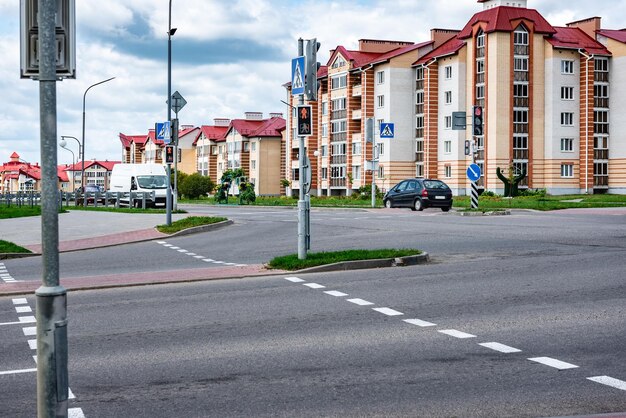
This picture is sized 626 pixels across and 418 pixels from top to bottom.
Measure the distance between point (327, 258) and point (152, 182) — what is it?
123 feet

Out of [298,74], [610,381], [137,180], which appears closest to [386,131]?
[137,180]

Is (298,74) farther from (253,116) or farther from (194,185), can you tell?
(253,116)

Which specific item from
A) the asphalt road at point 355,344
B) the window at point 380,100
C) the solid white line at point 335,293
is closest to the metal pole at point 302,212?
the asphalt road at point 355,344

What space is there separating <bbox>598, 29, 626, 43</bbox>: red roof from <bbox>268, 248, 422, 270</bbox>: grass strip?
62.9m

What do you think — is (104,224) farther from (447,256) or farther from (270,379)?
(270,379)

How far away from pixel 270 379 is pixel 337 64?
279ft

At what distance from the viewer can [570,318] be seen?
31.2ft

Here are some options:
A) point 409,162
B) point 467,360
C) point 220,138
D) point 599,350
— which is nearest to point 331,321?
point 467,360

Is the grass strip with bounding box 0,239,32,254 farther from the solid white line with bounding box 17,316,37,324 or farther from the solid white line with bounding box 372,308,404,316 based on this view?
the solid white line with bounding box 372,308,404,316

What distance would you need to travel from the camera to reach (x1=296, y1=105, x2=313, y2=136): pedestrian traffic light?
1488 cm

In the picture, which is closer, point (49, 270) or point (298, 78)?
point (49, 270)

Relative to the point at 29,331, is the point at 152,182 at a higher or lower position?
higher

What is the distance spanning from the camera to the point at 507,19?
69.6 meters

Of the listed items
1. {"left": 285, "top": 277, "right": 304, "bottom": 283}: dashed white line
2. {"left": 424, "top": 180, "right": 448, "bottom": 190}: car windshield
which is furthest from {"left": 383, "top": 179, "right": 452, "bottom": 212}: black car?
{"left": 285, "top": 277, "right": 304, "bottom": 283}: dashed white line
